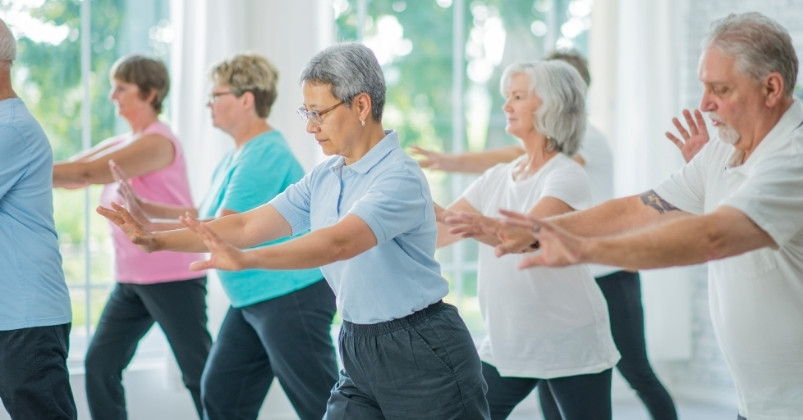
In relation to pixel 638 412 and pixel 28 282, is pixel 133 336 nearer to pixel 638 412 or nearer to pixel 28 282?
pixel 28 282

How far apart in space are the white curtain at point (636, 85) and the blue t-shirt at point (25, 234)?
122 inches

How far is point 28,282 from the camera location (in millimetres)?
2580

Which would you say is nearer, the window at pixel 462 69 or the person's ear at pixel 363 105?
the person's ear at pixel 363 105

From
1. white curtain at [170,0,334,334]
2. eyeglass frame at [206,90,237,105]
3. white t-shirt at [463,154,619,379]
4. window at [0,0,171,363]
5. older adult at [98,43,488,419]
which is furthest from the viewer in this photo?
window at [0,0,171,363]

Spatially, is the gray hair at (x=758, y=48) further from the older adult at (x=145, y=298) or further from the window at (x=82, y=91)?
the window at (x=82, y=91)

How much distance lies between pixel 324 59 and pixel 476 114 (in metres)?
3.14

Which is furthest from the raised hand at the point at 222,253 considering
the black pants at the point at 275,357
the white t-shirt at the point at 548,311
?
the black pants at the point at 275,357

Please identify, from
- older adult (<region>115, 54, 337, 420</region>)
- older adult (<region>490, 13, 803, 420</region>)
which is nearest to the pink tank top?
older adult (<region>115, 54, 337, 420</region>)

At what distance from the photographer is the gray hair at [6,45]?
264cm

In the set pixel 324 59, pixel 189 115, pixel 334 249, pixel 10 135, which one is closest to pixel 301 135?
pixel 189 115

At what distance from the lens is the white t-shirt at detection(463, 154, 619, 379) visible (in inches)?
111

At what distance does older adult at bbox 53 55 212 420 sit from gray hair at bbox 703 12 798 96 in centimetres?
215

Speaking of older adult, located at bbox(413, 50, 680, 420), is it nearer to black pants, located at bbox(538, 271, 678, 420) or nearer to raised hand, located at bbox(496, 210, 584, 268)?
black pants, located at bbox(538, 271, 678, 420)

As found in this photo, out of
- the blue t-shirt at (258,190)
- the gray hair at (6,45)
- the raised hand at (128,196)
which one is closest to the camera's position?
the gray hair at (6,45)
